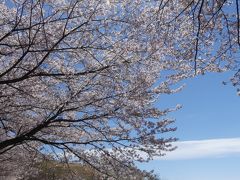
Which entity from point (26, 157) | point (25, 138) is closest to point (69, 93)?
point (25, 138)

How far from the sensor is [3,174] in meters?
21.3

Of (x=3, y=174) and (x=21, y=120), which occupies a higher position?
(x=3, y=174)

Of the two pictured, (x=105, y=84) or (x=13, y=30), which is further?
(x=105, y=84)

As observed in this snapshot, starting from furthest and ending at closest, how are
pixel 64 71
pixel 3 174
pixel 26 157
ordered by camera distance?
pixel 3 174 < pixel 26 157 < pixel 64 71

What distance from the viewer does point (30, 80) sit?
12.8 m

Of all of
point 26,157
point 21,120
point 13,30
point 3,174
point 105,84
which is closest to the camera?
point 13,30

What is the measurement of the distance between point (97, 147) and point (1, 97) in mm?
3259

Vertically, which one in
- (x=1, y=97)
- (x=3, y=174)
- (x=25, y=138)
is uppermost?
(x=3, y=174)

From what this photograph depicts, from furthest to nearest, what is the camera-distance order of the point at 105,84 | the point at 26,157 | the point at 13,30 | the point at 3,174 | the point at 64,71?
the point at 3,174 < the point at 26,157 < the point at 105,84 < the point at 64,71 < the point at 13,30

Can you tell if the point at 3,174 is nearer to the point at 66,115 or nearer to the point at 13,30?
the point at 66,115

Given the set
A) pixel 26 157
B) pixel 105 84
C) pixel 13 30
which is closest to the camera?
pixel 13 30

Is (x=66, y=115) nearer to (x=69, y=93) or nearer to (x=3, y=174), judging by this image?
(x=69, y=93)

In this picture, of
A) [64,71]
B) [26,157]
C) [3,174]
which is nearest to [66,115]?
[64,71]

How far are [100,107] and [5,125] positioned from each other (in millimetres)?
3130
